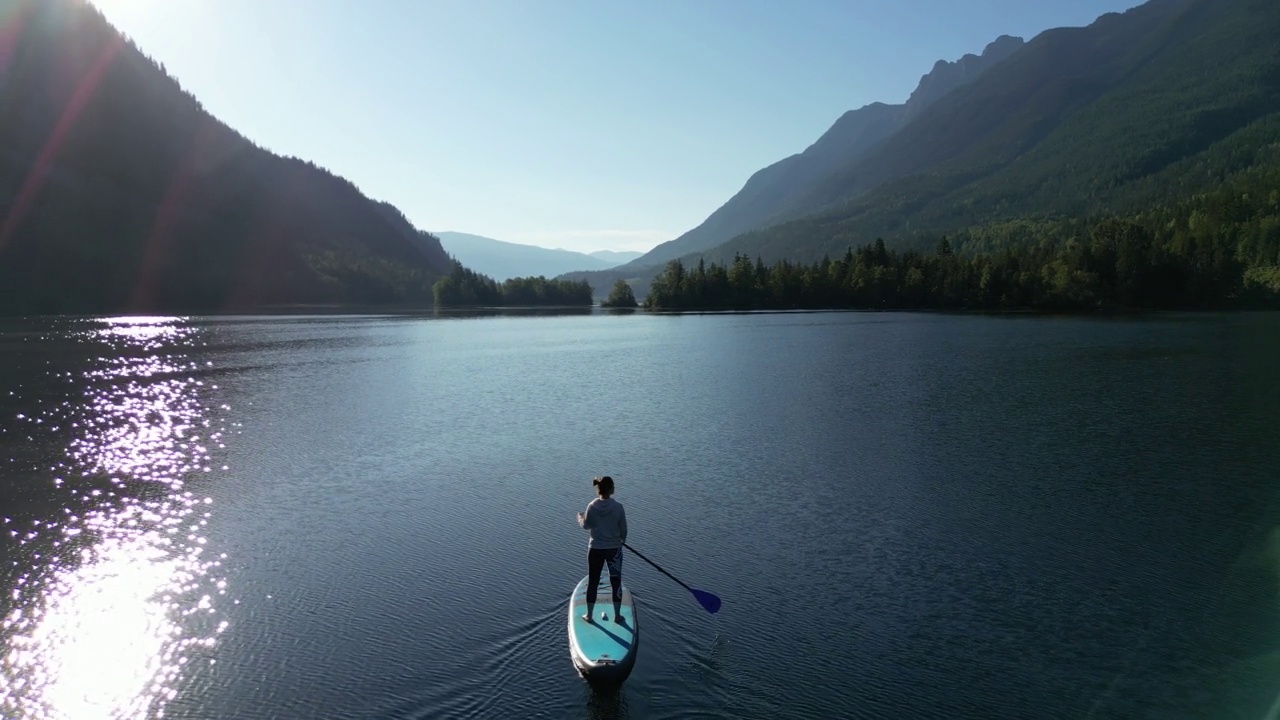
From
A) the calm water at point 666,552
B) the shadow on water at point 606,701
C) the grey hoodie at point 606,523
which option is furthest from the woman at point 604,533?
the shadow on water at point 606,701

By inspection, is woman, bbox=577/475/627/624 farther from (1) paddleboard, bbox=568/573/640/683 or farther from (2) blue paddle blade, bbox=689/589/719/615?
(2) blue paddle blade, bbox=689/589/719/615

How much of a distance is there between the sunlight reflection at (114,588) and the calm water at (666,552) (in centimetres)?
12

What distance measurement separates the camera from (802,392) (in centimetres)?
5841

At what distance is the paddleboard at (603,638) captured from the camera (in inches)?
610

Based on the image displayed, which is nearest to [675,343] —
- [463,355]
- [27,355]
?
[463,355]

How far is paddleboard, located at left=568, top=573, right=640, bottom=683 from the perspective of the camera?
15492 mm

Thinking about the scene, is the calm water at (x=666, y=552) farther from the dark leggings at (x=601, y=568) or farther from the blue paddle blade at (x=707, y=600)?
the dark leggings at (x=601, y=568)

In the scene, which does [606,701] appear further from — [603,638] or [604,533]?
[604,533]

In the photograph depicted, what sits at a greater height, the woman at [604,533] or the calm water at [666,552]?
the woman at [604,533]

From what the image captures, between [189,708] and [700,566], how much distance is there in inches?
527

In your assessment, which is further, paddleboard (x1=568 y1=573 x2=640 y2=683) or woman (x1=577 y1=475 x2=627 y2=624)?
woman (x1=577 y1=475 x2=627 y2=624)

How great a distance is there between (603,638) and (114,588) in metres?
15.4

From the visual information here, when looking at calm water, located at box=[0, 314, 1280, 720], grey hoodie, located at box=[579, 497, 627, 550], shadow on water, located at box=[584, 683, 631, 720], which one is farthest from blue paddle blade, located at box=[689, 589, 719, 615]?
shadow on water, located at box=[584, 683, 631, 720]

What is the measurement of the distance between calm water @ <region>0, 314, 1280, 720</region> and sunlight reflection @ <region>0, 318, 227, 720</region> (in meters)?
0.12
